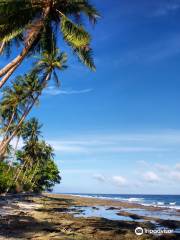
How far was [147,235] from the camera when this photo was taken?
2139cm

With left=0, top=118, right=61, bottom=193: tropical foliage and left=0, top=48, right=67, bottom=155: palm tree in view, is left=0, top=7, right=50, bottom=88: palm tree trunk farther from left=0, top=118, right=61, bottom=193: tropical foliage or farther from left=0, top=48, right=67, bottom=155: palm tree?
left=0, top=118, right=61, bottom=193: tropical foliage

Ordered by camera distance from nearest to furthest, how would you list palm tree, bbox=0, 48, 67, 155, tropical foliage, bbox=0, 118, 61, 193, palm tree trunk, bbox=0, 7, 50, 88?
palm tree trunk, bbox=0, 7, 50, 88 < palm tree, bbox=0, 48, 67, 155 < tropical foliage, bbox=0, 118, 61, 193

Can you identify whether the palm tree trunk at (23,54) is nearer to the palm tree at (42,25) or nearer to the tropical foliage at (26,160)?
the palm tree at (42,25)

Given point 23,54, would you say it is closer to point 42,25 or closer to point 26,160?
point 42,25

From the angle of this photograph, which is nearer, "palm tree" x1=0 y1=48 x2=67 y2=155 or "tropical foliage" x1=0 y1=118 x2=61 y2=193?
"palm tree" x1=0 y1=48 x2=67 y2=155

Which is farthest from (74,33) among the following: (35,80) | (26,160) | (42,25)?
(26,160)

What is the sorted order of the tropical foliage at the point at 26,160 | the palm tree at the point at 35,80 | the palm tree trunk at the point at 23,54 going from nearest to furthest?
the palm tree trunk at the point at 23,54, the palm tree at the point at 35,80, the tropical foliage at the point at 26,160

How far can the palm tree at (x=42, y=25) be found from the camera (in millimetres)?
18031

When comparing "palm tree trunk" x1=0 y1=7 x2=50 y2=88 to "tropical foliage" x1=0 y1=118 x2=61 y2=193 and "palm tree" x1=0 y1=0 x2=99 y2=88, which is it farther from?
"tropical foliage" x1=0 y1=118 x2=61 y2=193

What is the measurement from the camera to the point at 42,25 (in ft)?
59.7

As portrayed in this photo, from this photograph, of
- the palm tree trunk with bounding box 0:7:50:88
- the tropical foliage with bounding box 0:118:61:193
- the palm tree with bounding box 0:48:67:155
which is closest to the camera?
the palm tree trunk with bounding box 0:7:50:88

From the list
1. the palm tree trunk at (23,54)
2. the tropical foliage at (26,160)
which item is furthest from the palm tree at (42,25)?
the tropical foliage at (26,160)

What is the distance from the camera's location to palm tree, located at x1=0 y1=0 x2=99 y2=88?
18.0m

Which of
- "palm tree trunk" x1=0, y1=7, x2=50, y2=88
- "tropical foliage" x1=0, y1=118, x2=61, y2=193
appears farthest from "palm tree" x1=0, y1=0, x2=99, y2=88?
"tropical foliage" x1=0, y1=118, x2=61, y2=193
